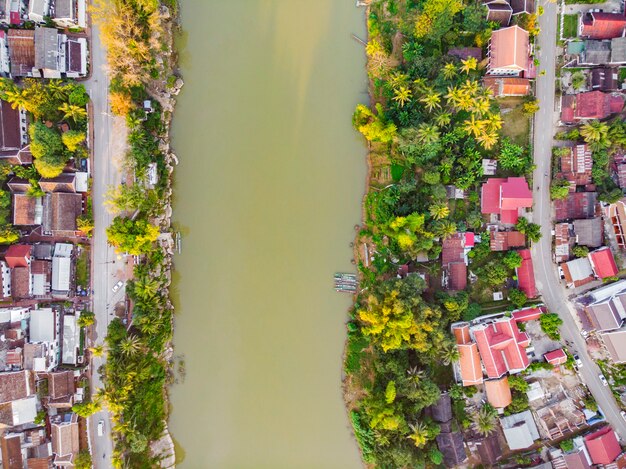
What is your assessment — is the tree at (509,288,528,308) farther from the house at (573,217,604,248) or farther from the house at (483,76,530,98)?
the house at (483,76,530,98)

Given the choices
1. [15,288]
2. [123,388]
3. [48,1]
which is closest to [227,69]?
[48,1]

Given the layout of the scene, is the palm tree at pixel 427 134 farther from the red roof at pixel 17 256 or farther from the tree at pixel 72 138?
the red roof at pixel 17 256

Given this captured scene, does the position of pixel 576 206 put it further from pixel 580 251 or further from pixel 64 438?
pixel 64 438

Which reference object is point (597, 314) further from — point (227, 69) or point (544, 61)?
point (227, 69)

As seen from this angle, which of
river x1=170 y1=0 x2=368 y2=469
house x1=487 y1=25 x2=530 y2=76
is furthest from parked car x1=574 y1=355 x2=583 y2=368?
house x1=487 y1=25 x2=530 y2=76

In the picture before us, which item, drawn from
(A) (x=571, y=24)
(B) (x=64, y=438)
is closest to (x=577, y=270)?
(A) (x=571, y=24)
